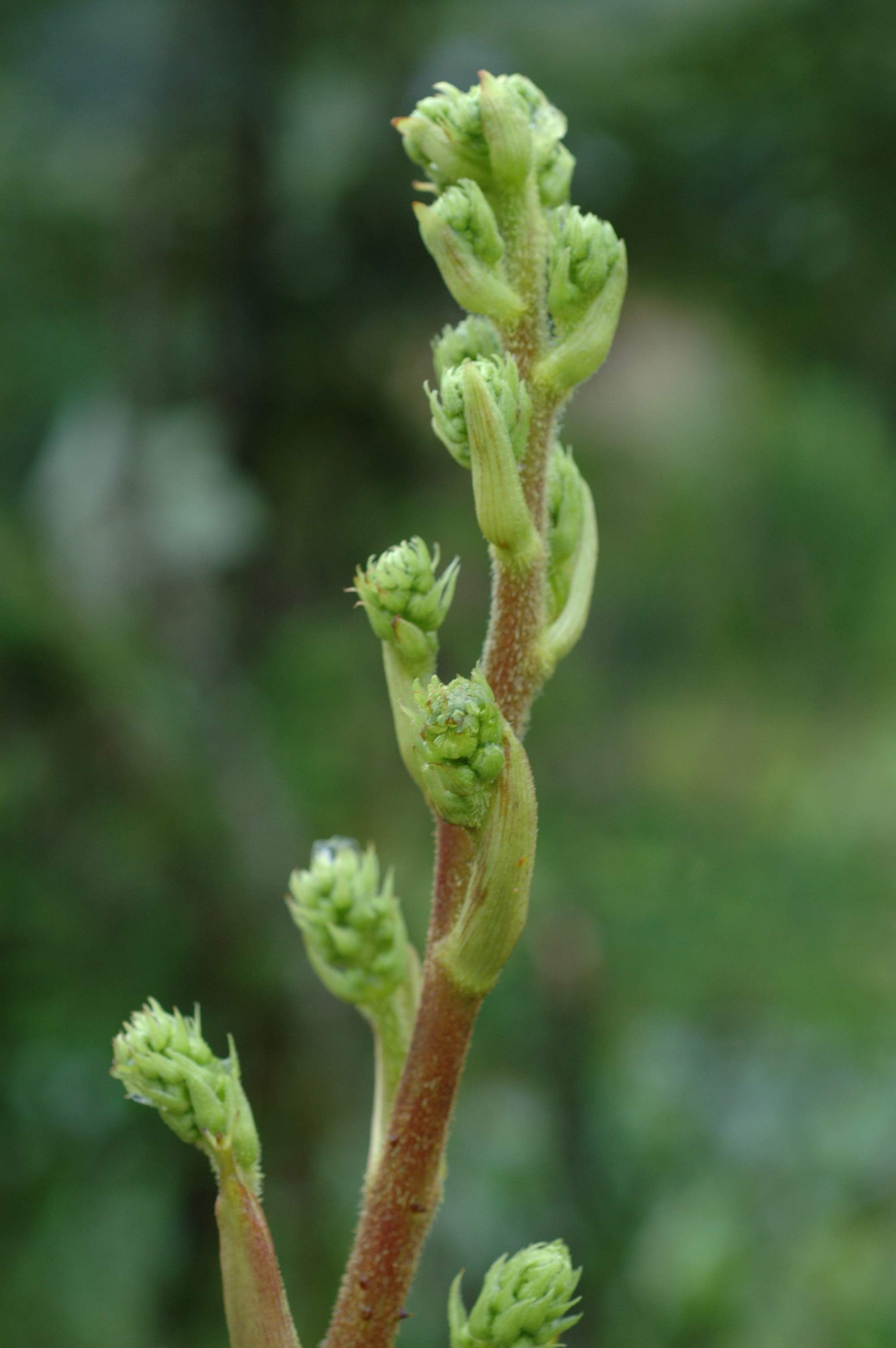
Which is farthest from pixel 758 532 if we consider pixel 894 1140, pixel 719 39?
pixel 894 1140

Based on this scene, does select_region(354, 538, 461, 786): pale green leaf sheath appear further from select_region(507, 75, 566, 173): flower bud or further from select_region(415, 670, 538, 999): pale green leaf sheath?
select_region(507, 75, 566, 173): flower bud

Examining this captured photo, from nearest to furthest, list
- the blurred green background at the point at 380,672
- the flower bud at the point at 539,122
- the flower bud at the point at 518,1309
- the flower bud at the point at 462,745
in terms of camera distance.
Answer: the flower bud at the point at 462,745 < the flower bud at the point at 518,1309 < the flower bud at the point at 539,122 < the blurred green background at the point at 380,672

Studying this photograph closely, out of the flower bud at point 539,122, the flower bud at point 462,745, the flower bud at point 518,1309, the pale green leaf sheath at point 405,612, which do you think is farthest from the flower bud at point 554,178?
the flower bud at point 518,1309

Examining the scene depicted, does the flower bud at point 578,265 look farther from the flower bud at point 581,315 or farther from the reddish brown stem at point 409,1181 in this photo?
the reddish brown stem at point 409,1181

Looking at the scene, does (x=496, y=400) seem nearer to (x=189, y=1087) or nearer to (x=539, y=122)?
(x=539, y=122)

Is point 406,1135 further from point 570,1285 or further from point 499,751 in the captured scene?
point 499,751

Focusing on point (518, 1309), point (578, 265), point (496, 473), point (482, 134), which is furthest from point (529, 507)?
point (518, 1309)

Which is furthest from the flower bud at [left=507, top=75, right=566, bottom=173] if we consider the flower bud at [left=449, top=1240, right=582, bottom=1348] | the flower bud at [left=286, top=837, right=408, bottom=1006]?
the flower bud at [left=449, top=1240, right=582, bottom=1348]
